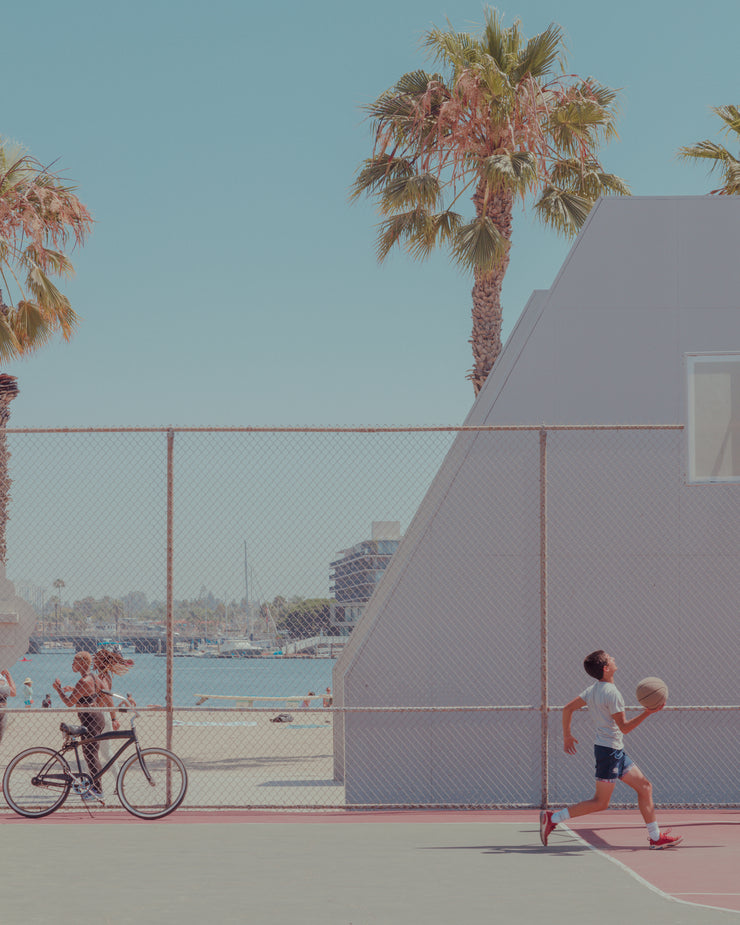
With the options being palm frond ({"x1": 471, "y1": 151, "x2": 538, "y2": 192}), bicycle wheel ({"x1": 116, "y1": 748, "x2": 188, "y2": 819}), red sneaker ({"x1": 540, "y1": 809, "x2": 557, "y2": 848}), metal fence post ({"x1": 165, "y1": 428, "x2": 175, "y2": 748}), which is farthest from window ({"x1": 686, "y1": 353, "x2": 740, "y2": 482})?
palm frond ({"x1": 471, "y1": 151, "x2": 538, "y2": 192})

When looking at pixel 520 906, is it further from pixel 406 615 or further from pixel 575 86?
pixel 575 86

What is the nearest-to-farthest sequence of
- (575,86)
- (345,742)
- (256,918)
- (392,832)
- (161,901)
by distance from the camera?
(256,918)
(161,901)
(392,832)
(345,742)
(575,86)

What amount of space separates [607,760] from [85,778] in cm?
444

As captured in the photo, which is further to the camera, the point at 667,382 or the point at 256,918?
the point at 667,382

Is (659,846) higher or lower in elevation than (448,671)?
lower

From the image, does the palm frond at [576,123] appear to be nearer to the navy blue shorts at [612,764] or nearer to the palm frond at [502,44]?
the palm frond at [502,44]

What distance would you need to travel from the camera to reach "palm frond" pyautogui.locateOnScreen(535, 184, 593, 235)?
67.8ft

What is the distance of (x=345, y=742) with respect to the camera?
35.9 feet

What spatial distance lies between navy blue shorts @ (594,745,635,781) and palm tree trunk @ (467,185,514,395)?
12.6 metres

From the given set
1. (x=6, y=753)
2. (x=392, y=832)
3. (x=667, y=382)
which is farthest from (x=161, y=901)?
(x=6, y=753)

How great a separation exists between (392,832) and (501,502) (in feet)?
11.1

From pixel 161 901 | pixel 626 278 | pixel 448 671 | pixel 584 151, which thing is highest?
pixel 584 151

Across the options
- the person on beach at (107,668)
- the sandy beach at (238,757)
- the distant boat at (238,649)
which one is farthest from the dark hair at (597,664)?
the person on beach at (107,668)

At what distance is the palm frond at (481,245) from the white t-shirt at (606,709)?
40.3 ft
